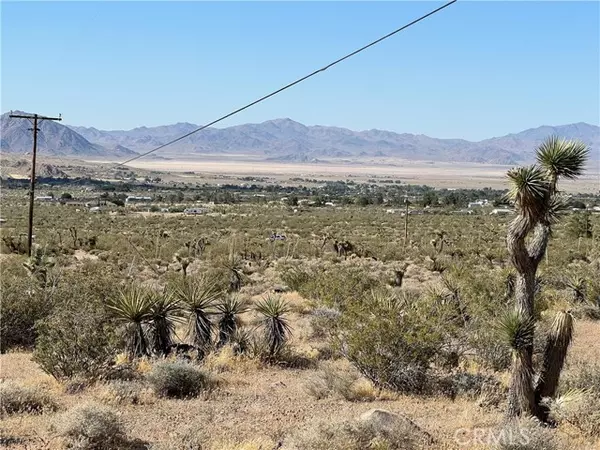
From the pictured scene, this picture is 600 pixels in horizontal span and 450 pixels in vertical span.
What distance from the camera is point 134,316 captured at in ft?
46.9

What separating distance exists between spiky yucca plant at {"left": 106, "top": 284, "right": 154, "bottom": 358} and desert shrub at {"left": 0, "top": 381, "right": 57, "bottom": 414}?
10.6 feet

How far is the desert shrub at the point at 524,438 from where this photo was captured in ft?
29.0

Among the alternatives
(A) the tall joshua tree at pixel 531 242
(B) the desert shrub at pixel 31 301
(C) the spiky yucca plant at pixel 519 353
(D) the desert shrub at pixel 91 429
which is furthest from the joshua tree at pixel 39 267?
(A) the tall joshua tree at pixel 531 242

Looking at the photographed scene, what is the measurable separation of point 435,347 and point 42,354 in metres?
7.53

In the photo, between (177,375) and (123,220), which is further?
(123,220)

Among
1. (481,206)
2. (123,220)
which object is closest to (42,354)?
(123,220)

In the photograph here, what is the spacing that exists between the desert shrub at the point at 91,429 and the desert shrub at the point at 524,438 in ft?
17.2

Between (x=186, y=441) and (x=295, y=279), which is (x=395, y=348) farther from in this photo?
(x=295, y=279)

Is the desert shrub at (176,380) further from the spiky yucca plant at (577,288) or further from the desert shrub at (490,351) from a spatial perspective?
the spiky yucca plant at (577,288)

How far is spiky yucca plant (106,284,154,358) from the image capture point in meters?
14.2

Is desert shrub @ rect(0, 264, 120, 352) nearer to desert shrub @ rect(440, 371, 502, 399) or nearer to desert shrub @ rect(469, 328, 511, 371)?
desert shrub @ rect(440, 371, 502, 399)

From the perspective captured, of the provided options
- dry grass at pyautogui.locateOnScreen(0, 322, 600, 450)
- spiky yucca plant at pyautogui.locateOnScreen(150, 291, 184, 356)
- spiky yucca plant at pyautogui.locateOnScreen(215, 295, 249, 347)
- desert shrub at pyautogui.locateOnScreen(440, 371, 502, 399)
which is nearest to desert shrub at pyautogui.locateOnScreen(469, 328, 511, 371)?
desert shrub at pyautogui.locateOnScreen(440, 371, 502, 399)

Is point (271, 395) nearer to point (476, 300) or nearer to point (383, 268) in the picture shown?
point (476, 300)

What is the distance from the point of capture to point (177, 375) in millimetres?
12219
